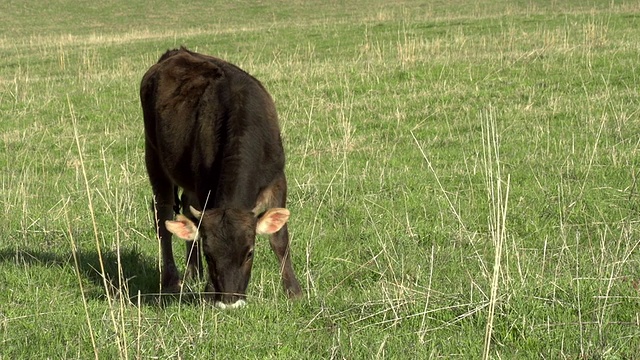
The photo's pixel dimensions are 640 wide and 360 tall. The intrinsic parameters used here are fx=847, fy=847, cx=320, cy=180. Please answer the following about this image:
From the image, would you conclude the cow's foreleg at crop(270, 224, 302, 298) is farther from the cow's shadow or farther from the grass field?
the cow's shadow

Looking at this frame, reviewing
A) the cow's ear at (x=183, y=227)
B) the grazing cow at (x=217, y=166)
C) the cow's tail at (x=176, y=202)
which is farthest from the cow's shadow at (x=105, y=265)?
the cow's ear at (x=183, y=227)

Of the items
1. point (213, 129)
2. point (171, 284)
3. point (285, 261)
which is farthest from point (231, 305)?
point (171, 284)

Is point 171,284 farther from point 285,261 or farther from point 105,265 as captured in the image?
point 285,261

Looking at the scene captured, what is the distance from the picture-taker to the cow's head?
17.9ft

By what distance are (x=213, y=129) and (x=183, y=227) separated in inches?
45.8

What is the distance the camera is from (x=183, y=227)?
5.66 meters

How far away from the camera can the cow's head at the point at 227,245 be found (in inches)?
214

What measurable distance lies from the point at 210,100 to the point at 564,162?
14.1 feet

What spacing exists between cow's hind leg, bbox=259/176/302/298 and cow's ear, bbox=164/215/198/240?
830 millimetres

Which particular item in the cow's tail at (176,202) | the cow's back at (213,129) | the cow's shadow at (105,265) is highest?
the cow's back at (213,129)

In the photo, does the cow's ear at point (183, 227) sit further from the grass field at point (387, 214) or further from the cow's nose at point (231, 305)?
the cow's nose at point (231, 305)

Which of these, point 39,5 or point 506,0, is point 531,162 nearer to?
point 506,0

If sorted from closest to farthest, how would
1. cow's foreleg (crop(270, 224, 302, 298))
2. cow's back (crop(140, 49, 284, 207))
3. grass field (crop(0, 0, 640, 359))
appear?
grass field (crop(0, 0, 640, 359)) < cow's back (crop(140, 49, 284, 207)) < cow's foreleg (crop(270, 224, 302, 298))

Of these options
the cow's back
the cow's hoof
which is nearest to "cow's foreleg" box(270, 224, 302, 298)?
the cow's back
